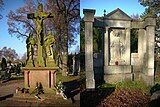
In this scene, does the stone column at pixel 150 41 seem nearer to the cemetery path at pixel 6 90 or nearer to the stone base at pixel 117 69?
the stone base at pixel 117 69

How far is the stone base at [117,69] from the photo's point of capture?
6.40 meters

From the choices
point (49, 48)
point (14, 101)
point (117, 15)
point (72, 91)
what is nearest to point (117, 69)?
point (117, 15)

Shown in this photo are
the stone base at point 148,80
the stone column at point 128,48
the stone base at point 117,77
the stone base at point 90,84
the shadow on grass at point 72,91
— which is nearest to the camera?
the shadow on grass at point 72,91

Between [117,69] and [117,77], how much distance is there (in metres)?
0.35

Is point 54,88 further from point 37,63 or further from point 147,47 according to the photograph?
point 147,47

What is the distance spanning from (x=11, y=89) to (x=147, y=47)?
4964 millimetres

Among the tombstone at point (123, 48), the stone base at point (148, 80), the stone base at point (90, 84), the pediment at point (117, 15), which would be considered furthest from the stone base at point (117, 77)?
the pediment at point (117, 15)

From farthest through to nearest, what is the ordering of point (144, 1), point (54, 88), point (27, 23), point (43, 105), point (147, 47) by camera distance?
point (27, 23), point (144, 1), point (147, 47), point (54, 88), point (43, 105)

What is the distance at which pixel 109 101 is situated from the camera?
3.88 m

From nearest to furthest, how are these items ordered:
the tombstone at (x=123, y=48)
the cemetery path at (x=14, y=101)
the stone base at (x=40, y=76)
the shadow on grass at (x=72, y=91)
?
1. the cemetery path at (x=14, y=101)
2. the shadow on grass at (x=72, y=91)
3. the stone base at (x=40, y=76)
4. the tombstone at (x=123, y=48)

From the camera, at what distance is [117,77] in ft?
20.9

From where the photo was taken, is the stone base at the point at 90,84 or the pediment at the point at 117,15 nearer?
the stone base at the point at 90,84

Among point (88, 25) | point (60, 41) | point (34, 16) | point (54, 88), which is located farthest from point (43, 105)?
point (60, 41)

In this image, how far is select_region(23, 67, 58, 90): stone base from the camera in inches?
188
